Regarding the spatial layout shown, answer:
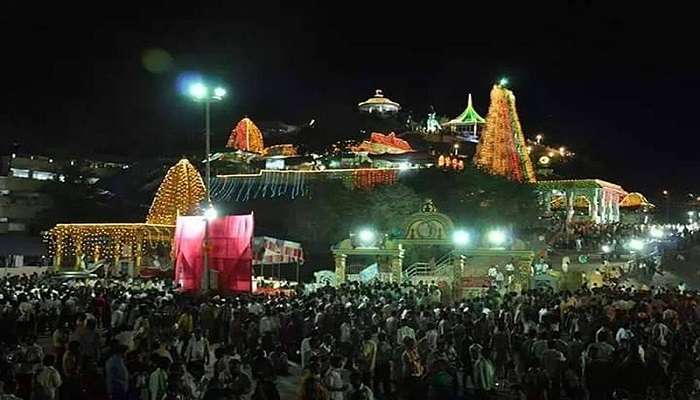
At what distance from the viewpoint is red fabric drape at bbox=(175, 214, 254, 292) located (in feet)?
67.1

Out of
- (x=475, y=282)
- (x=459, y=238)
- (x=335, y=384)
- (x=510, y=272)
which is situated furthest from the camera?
(x=510, y=272)

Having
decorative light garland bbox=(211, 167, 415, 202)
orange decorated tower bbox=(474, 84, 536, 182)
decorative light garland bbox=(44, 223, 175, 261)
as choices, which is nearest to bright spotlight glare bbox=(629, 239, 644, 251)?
orange decorated tower bbox=(474, 84, 536, 182)

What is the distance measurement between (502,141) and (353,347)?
44.5 metres

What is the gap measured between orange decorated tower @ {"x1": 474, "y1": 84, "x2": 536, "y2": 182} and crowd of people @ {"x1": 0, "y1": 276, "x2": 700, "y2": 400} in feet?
117

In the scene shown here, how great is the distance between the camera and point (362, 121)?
313ft

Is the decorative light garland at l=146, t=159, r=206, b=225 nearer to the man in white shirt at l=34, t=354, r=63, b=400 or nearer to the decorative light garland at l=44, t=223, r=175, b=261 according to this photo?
the decorative light garland at l=44, t=223, r=175, b=261

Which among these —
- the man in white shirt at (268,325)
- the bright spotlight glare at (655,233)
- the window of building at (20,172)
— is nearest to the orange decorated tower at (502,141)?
the bright spotlight glare at (655,233)

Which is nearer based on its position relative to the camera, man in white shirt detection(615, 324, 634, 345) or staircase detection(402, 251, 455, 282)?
man in white shirt detection(615, 324, 634, 345)

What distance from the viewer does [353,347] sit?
12438mm

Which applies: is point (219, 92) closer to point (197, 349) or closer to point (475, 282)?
point (197, 349)

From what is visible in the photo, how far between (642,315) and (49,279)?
22.1 m

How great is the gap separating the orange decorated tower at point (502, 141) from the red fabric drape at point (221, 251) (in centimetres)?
3529

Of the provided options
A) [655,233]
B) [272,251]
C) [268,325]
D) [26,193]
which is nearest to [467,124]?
[655,233]

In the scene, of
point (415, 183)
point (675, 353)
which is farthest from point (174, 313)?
point (415, 183)
